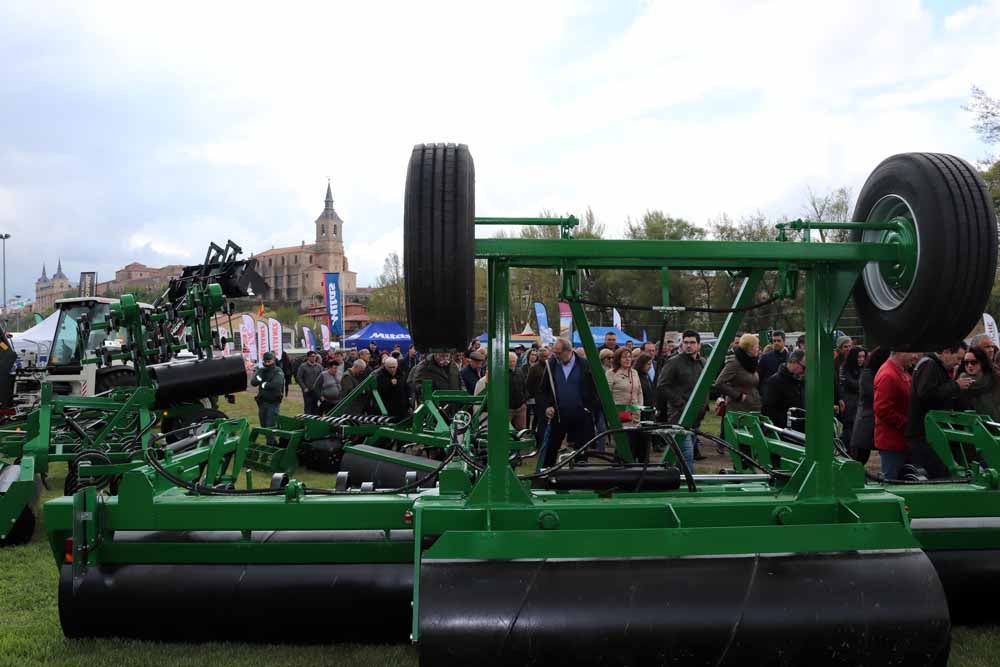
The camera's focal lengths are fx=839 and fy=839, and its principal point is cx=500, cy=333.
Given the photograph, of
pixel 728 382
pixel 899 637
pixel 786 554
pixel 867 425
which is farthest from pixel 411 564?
pixel 728 382

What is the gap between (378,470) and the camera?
25.0ft

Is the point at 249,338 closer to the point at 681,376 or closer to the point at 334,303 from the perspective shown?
the point at 334,303

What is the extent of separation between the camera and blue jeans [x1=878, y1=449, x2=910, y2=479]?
649 centimetres

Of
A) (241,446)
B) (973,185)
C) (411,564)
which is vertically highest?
(973,185)

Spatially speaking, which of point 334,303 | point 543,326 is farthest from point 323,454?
point 334,303

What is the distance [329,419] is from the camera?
909 cm

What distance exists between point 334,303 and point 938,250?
1049 inches

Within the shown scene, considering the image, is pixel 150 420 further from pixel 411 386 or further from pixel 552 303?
pixel 552 303

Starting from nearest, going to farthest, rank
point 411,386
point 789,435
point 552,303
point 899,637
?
point 899,637, point 789,435, point 411,386, point 552,303

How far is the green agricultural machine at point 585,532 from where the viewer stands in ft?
9.25

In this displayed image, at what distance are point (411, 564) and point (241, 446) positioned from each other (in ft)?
7.02

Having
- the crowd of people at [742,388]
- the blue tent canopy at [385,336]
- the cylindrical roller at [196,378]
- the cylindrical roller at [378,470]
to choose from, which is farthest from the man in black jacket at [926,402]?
the blue tent canopy at [385,336]

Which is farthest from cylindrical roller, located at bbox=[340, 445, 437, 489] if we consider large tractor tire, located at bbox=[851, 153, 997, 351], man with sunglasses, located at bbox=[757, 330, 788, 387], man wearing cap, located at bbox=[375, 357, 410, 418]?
man with sunglasses, located at bbox=[757, 330, 788, 387]

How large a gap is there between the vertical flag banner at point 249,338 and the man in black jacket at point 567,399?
53.3 ft
